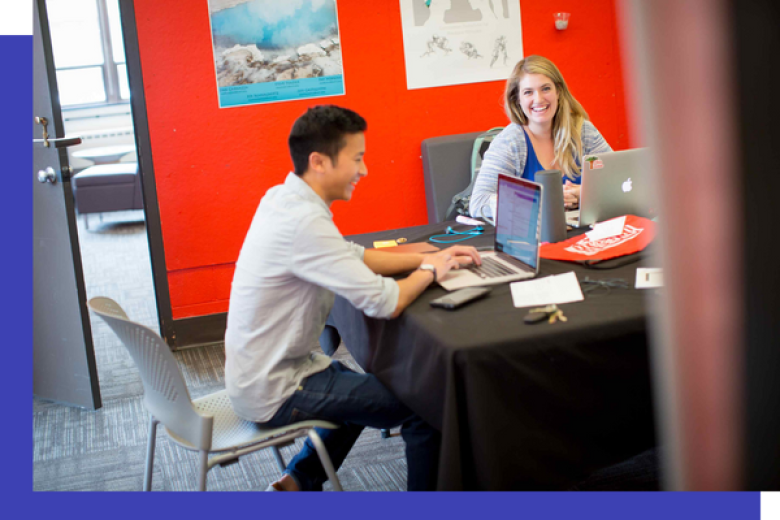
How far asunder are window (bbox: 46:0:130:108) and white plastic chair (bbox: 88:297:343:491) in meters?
8.16

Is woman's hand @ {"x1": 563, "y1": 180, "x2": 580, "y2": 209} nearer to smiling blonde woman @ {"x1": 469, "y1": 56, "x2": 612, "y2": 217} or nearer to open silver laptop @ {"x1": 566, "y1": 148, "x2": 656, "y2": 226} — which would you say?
smiling blonde woman @ {"x1": 469, "y1": 56, "x2": 612, "y2": 217}

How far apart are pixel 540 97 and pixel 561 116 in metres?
0.13

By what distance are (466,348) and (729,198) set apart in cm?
123

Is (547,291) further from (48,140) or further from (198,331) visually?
(198,331)

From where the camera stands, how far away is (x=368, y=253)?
6.94 ft

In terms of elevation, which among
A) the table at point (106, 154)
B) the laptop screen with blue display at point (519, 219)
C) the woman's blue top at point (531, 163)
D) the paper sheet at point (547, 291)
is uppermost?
the table at point (106, 154)

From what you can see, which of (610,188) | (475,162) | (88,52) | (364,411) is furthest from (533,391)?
(88,52)

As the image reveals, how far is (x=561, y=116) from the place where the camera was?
9.49 feet

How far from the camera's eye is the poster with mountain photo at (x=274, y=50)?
3467 millimetres

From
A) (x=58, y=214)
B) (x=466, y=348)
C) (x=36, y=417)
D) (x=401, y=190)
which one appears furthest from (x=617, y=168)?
(x=36, y=417)

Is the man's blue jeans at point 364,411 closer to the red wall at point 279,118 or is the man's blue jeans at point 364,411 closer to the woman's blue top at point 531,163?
the woman's blue top at point 531,163

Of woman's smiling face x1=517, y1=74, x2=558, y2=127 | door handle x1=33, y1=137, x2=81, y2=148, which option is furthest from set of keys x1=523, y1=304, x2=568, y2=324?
door handle x1=33, y1=137, x2=81, y2=148

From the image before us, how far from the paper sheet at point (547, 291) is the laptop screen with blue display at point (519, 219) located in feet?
0.32

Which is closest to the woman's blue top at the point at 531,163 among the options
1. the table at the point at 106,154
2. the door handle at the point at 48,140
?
the door handle at the point at 48,140
